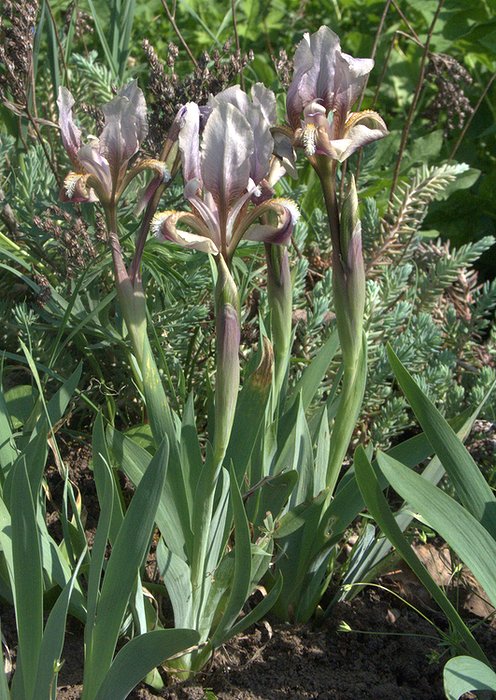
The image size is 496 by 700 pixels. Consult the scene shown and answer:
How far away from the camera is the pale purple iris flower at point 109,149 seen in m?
1.28

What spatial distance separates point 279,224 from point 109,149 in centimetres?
30

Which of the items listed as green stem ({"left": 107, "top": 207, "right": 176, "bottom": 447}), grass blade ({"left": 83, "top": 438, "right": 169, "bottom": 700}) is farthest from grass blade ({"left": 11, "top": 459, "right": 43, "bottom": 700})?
green stem ({"left": 107, "top": 207, "right": 176, "bottom": 447})

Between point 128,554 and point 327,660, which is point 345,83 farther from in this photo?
point 327,660

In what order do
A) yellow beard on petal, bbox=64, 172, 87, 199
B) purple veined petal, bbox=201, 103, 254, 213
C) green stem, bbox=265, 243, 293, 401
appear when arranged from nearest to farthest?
purple veined petal, bbox=201, 103, 254, 213, yellow beard on petal, bbox=64, 172, 87, 199, green stem, bbox=265, 243, 293, 401

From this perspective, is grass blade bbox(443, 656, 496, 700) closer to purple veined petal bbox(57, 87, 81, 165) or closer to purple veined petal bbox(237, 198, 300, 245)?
purple veined petal bbox(237, 198, 300, 245)

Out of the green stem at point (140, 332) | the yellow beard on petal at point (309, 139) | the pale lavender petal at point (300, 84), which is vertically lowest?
the green stem at point (140, 332)

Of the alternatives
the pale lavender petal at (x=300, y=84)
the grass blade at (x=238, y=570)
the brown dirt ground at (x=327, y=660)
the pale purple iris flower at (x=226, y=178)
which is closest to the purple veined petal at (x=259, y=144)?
the pale purple iris flower at (x=226, y=178)

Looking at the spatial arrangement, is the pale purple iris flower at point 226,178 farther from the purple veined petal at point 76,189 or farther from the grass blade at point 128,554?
the grass blade at point 128,554

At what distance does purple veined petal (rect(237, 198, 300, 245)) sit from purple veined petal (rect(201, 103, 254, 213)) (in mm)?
44

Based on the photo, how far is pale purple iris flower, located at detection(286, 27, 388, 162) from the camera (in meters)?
1.28

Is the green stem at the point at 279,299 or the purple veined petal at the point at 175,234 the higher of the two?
the purple veined petal at the point at 175,234

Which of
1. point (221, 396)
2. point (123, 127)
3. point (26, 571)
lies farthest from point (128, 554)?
point (123, 127)

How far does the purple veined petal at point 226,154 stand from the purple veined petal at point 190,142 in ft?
0.06

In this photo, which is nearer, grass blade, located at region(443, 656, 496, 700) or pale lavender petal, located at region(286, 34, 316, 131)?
grass blade, located at region(443, 656, 496, 700)
